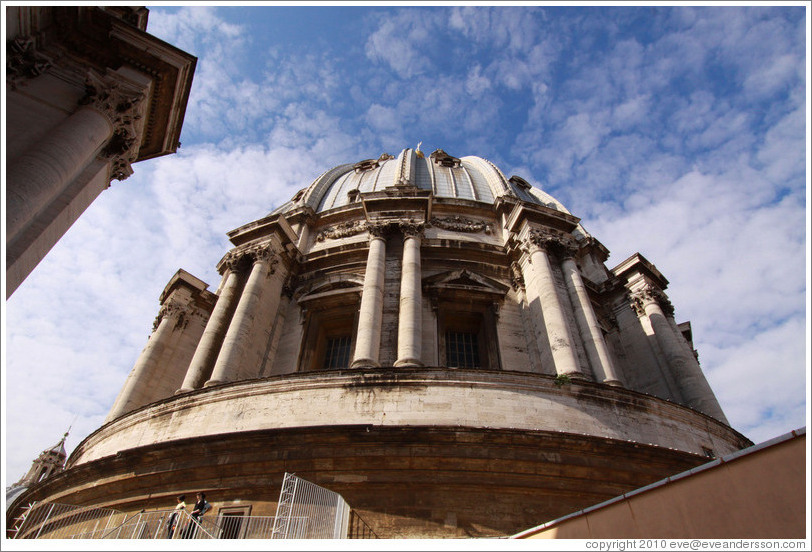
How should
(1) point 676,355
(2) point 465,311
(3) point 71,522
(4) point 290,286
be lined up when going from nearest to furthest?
(3) point 71,522 < (1) point 676,355 < (2) point 465,311 < (4) point 290,286

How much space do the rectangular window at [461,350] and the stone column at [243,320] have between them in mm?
7603

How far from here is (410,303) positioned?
17.0 metres

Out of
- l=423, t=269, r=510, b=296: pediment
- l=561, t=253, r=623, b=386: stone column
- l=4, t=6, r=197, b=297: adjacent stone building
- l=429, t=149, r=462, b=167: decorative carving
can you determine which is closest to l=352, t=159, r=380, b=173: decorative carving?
l=429, t=149, r=462, b=167: decorative carving

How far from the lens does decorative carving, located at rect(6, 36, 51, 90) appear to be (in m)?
9.24

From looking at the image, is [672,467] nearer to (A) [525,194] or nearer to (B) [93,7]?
(B) [93,7]

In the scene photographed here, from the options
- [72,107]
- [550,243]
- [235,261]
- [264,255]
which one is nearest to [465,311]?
[550,243]

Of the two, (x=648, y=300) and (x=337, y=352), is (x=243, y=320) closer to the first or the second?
(x=337, y=352)

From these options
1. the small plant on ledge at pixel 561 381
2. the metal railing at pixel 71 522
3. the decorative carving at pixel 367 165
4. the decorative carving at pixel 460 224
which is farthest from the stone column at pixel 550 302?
the decorative carving at pixel 367 165

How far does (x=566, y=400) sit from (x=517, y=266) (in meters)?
8.86

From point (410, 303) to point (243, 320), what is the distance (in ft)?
20.5

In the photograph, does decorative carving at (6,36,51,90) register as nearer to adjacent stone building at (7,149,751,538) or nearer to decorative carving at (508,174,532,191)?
adjacent stone building at (7,149,751,538)

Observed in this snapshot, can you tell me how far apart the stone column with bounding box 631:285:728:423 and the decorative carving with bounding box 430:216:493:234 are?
7.80 metres

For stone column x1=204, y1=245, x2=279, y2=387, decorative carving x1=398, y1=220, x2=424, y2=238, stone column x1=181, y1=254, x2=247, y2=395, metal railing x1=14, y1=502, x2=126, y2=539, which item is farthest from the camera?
decorative carving x1=398, y1=220, x2=424, y2=238

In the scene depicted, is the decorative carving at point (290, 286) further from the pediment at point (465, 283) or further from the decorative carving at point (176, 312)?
the pediment at point (465, 283)
